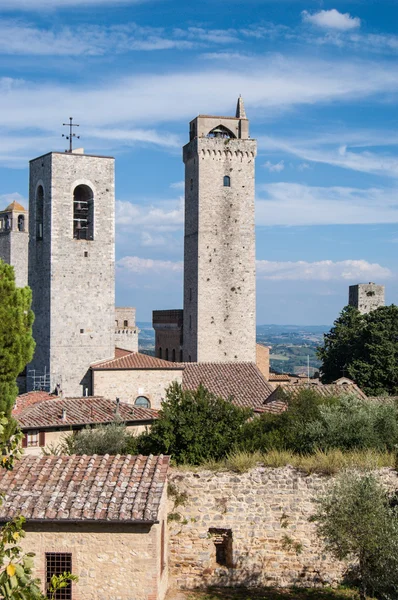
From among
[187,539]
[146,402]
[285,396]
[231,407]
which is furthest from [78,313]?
[187,539]

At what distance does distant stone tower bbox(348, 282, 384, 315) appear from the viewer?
62438mm

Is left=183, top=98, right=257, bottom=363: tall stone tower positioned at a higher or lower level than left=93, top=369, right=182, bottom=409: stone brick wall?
higher

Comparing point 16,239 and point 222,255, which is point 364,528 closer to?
point 222,255

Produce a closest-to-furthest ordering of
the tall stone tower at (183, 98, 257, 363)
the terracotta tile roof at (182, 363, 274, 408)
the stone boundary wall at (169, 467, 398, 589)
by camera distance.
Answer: the stone boundary wall at (169, 467, 398, 589), the terracotta tile roof at (182, 363, 274, 408), the tall stone tower at (183, 98, 257, 363)

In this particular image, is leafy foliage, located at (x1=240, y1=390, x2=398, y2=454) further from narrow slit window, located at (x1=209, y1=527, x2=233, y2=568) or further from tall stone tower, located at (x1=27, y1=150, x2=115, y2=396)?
tall stone tower, located at (x1=27, y1=150, x2=115, y2=396)

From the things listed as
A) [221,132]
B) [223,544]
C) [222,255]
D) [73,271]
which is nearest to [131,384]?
[73,271]

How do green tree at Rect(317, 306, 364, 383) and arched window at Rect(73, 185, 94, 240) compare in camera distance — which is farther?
green tree at Rect(317, 306, 364, 383)

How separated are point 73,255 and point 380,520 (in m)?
24.3

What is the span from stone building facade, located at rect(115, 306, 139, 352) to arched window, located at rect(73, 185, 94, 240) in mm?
22052

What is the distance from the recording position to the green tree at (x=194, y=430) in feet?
57.5

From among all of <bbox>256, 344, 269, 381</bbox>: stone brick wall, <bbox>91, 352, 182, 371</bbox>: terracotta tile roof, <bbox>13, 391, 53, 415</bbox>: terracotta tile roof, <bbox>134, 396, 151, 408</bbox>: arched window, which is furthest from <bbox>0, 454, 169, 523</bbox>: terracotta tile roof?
<bbox>256, 344, 269, 381</bbox>: stone brick wall

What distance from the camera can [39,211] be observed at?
118 feet

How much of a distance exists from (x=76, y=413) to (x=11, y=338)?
6957 millimetres

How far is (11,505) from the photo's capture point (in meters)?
12.5
